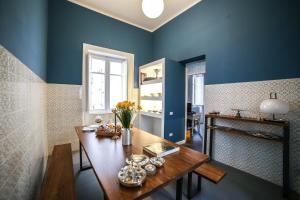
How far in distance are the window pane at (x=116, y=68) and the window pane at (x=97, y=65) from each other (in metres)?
0.24

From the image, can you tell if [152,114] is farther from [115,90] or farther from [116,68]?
[116,68]

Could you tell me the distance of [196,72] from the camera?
4672mm

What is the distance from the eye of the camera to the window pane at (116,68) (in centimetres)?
384

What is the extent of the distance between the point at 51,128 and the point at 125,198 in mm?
3041

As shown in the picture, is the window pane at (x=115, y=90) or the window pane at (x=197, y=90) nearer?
the window pane at (x=115, y=90)

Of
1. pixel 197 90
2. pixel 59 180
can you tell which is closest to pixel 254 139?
pixel 59 180

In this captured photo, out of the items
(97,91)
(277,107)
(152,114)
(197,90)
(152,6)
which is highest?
(152,6)

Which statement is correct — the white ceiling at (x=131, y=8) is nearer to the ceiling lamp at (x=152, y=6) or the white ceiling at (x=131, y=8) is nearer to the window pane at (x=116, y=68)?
the window pane at (x=116, y=68)

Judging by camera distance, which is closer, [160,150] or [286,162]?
[160,150]

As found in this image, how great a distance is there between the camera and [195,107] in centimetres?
619

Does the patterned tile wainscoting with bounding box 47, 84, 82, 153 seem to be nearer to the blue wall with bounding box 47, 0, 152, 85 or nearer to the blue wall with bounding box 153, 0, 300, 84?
the blue wall with bounding box 47, 0, 152, 85

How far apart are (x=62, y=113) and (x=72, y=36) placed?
1.88m

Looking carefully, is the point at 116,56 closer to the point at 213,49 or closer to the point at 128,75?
the point at 128,75

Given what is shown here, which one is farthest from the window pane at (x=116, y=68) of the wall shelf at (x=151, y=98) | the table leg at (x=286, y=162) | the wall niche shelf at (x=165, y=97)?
the table leg at (x=286, y=162)
